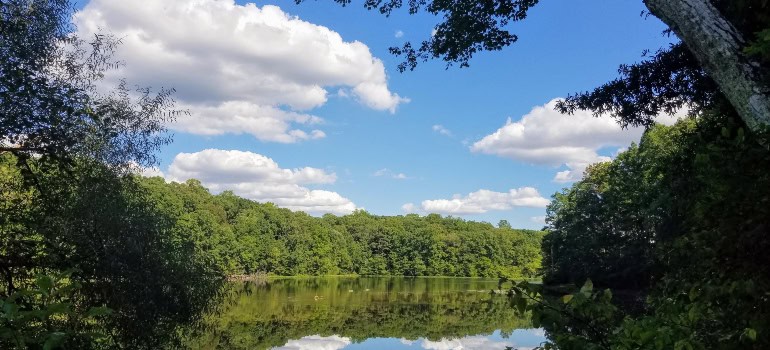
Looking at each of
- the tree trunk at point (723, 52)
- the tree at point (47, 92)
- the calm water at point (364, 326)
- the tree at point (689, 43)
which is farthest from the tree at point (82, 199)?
the calm water at point (364, 326)

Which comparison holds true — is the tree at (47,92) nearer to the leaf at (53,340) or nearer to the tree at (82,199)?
the tree at (82,199)

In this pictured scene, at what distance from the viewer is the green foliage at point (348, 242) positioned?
78.7 meters

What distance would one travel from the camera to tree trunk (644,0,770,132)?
363 cm

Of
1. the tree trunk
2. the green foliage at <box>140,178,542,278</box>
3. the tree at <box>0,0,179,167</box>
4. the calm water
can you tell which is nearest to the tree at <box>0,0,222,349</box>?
the tree at <box>0,0,179,167</box>

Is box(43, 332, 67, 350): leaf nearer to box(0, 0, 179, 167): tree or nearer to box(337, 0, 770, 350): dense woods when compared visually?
box(337, 0, 770, 350): dense woods

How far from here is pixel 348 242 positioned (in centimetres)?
10138

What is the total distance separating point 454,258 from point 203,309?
96.4 meters

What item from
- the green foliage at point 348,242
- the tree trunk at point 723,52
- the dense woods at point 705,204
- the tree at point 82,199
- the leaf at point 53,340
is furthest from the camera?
the green foliage at point 348,242

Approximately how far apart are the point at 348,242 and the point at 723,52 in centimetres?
9883

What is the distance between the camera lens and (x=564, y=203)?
56469mm

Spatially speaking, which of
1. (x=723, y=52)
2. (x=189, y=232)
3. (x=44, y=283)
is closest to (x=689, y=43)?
(x=723, y=52)

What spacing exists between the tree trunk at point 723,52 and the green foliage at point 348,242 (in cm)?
7077

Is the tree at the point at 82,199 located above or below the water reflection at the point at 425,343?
above

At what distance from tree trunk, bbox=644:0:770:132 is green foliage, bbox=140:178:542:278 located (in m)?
70.8
